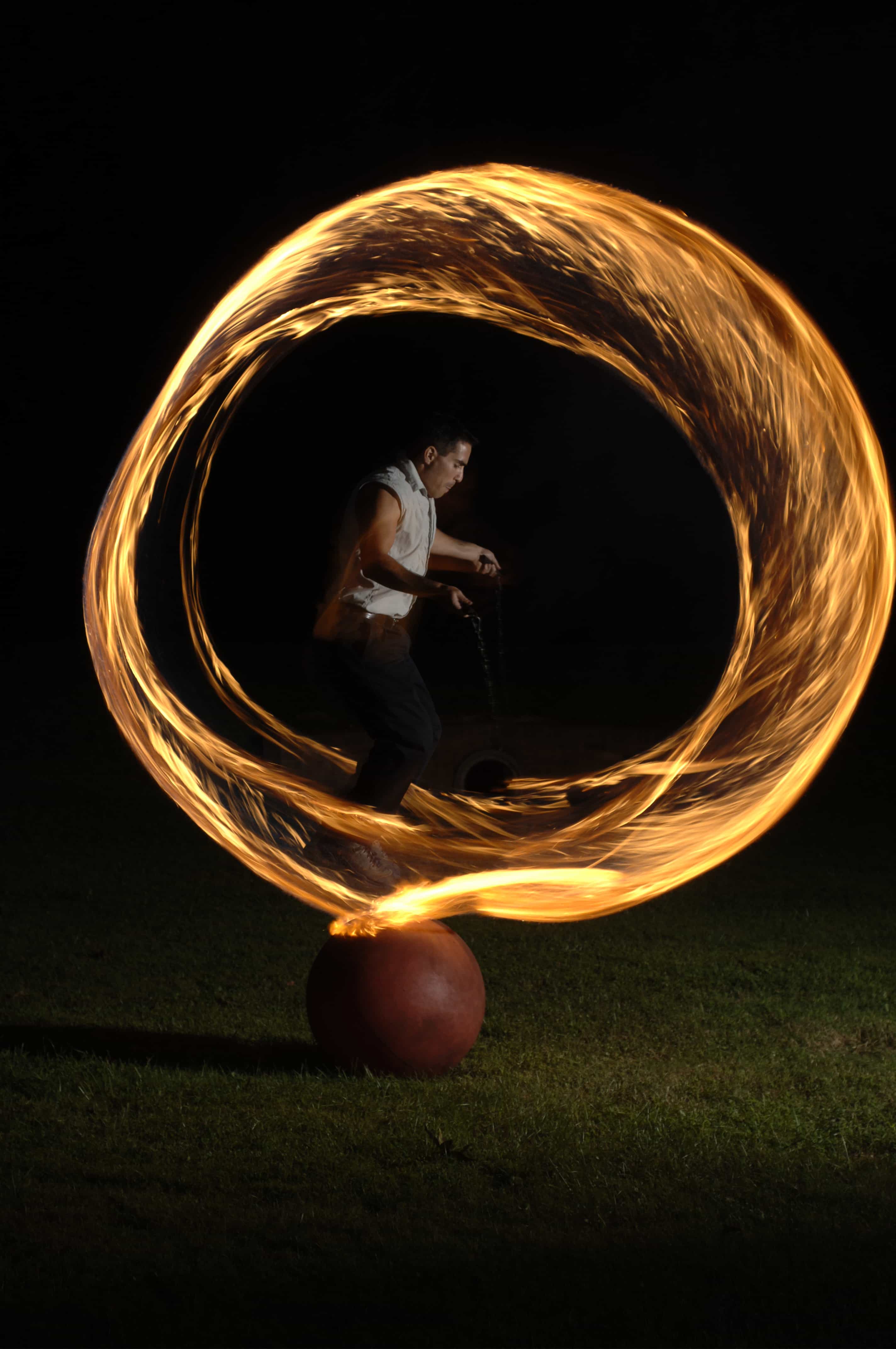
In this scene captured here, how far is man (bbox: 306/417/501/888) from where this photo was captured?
607 centimetres

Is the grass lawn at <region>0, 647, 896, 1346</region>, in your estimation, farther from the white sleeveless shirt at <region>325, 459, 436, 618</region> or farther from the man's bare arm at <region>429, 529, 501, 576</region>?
the man's bare arm at <region>429, 529, 501, 576</region>

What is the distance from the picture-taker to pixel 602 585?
1869cm

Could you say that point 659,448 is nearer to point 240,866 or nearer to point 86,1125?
point 240,866

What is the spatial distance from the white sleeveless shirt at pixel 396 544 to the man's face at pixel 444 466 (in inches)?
1.8

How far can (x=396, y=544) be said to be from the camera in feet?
20.4

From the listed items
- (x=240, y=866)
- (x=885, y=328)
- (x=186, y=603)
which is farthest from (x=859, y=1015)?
(x=885, y=328)

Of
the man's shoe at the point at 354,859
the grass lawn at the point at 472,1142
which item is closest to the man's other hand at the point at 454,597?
the man's shoe at the point at 354,859

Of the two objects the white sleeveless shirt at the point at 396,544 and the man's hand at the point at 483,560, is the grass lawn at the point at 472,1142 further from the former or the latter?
the man's hand at the point at 483,560

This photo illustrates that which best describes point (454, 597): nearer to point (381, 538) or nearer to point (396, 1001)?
point (381, 538)

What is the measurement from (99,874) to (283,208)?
10613 millimetres

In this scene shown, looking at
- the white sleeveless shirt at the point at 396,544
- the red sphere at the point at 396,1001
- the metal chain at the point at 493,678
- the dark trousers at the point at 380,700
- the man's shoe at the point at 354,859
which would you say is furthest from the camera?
the metal chain at the point at 493,678

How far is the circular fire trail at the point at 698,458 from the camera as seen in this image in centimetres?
590

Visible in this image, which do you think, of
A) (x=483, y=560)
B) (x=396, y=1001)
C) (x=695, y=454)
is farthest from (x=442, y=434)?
(x=695, y=454)

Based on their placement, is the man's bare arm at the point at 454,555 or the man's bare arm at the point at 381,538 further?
the man's bare arm at the point at 454,555
